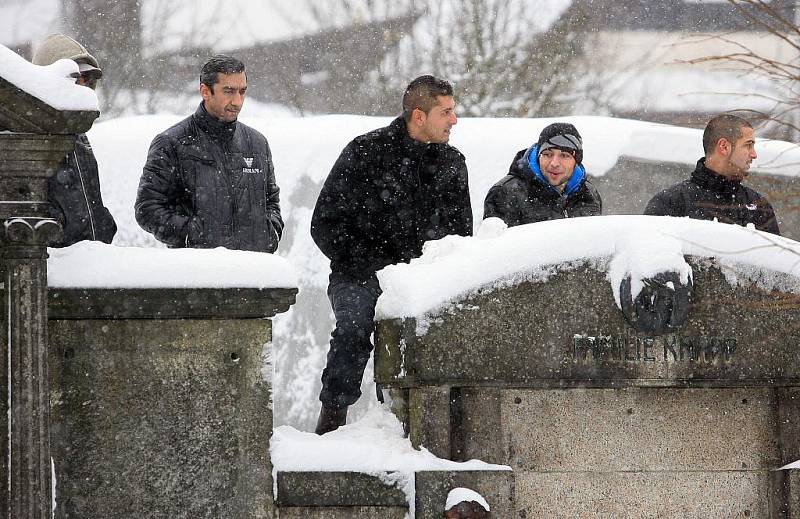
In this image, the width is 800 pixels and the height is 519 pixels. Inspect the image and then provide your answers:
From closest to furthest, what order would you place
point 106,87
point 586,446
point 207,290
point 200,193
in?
point 207,290
point 586,446
point 200,193
point 106,87

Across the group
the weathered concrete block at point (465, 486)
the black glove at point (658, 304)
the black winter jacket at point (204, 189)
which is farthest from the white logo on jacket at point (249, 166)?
the black glove at point (658, 304)

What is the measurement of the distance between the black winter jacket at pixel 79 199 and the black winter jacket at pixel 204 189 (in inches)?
13.8

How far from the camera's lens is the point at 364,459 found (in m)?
4.66

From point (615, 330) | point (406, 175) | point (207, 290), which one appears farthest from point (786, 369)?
point (207, 290)

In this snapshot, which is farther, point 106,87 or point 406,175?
point 106,87

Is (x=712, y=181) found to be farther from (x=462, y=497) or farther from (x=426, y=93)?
(x=462, y=497)

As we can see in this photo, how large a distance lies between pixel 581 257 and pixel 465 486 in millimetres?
895

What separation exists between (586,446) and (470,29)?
11.2 metres

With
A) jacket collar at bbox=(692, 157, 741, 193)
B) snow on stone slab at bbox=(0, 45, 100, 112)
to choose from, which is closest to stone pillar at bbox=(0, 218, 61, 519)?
A: snow on stone slab at bbox=(0, 45, 100, 112)

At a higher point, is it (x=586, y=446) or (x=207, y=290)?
(x=207, y=290)

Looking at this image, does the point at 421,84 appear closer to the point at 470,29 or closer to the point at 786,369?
the point at 786,369

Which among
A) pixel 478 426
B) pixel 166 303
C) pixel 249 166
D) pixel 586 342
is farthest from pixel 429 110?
pixel 166 303

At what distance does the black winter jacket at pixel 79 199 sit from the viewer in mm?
4785

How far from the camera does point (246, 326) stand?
458 centimetres
